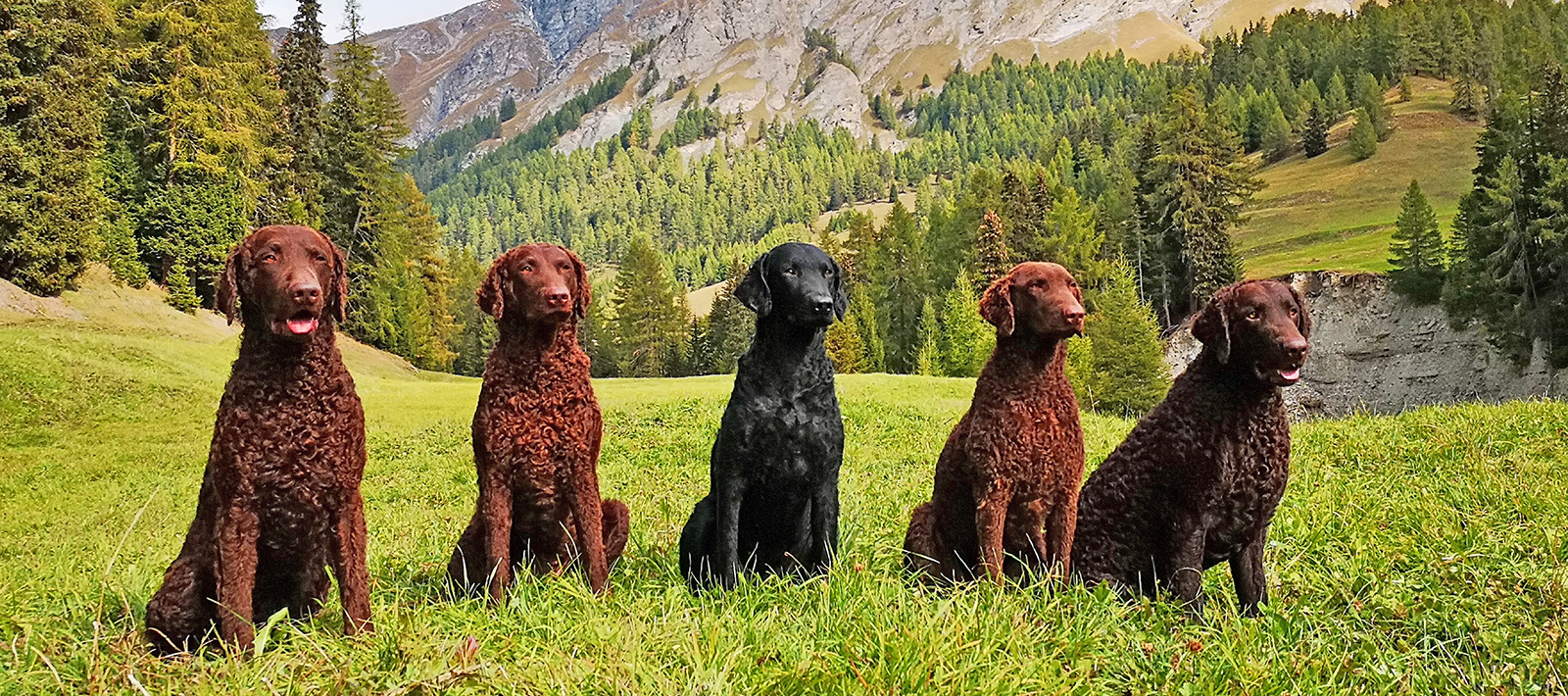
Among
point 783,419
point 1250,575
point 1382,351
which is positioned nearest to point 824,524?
point 783,419

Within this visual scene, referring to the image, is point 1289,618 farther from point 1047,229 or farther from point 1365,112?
point 1365,112

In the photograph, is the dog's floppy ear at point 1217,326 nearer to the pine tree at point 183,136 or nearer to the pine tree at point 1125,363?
the pine tree at point 1125,363

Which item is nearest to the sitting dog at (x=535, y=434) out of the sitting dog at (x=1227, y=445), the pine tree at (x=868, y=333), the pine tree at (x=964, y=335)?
the sitting dog at (x=1227, y=445)

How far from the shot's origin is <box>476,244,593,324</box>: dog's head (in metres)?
4.15

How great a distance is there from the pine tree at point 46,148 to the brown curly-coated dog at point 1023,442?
32.0m

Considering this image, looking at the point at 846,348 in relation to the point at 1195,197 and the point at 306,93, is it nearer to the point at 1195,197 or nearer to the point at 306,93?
the point at 1195,197

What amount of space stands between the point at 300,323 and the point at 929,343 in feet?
142

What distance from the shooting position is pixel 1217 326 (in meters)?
3.91

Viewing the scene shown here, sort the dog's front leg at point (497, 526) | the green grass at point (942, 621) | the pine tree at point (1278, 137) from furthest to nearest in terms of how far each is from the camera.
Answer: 1. the pine tree at point (1278, 137)
2. the dog's front leg at point (497, 526)
3. the green grass at point (942, 621)

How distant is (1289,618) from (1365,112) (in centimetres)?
9245

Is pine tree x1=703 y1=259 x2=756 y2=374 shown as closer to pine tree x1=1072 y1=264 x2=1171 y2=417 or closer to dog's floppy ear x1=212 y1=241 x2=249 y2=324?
pine tree x1=1072 y1=264 x2=1171 y2=417

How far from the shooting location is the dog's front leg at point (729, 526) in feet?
13.7

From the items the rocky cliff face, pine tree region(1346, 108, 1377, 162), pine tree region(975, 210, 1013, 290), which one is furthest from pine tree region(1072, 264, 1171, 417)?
pine tree region(1346, 108, 1377, 162)

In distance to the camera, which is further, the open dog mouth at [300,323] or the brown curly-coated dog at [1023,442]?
the brown curly-coated dog at [1023,442]
